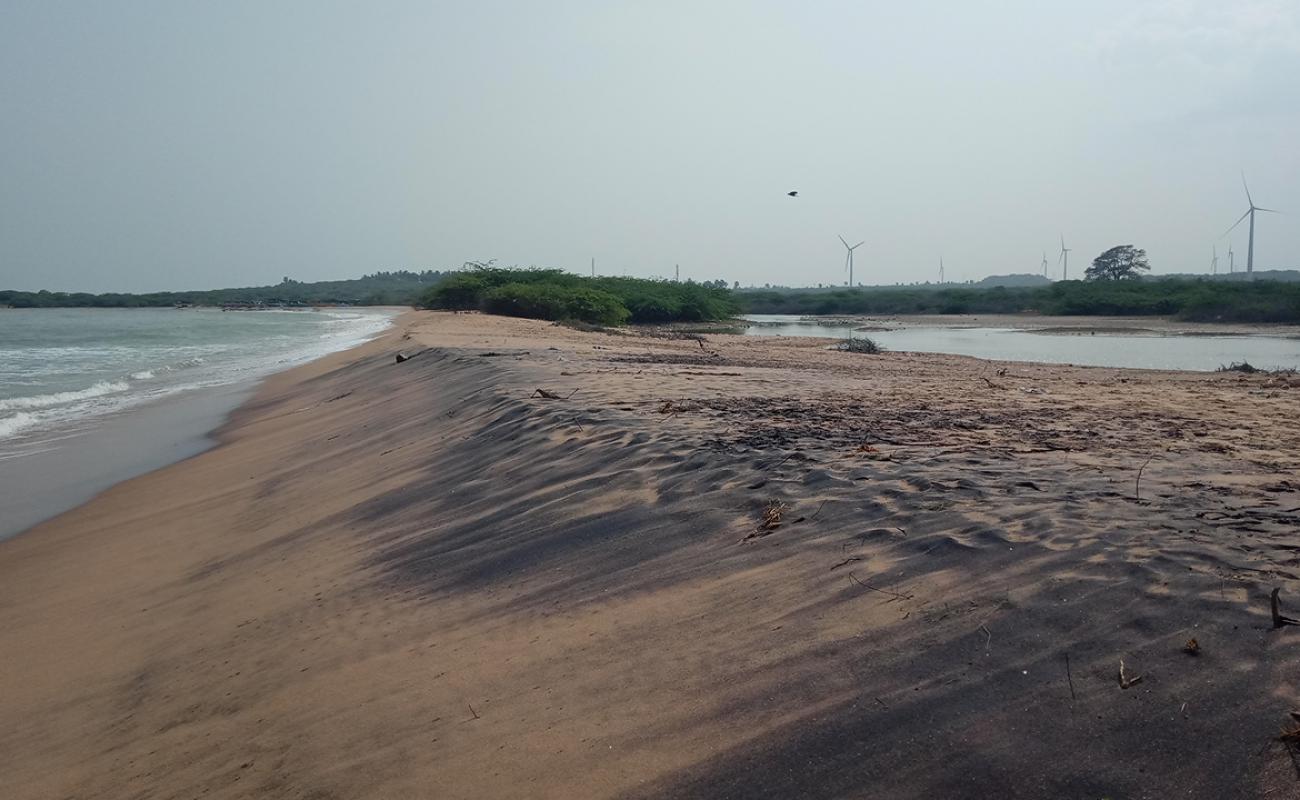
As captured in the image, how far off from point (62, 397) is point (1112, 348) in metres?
26.5

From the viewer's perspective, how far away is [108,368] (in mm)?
25453

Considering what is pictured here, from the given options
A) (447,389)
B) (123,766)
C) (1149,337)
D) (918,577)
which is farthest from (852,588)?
(1149,337)

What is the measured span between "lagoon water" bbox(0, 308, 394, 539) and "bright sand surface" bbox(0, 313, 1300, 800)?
3065 mm

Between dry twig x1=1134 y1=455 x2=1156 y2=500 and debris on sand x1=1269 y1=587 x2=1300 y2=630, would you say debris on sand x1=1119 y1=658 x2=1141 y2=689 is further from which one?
dry twig x1=1134 y1=455 x2=1156 y2=500

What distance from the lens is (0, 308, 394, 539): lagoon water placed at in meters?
10.3

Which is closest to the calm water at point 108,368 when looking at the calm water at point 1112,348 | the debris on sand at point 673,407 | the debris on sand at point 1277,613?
the debris on sand at point 673,407

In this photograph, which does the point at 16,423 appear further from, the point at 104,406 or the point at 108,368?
the point at 108,368

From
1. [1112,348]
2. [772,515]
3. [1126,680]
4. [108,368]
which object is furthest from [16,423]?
[1112,348]

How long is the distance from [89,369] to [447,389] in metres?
19.0

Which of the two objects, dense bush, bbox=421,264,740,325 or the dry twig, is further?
dense bush, bbox=421,264,740,325

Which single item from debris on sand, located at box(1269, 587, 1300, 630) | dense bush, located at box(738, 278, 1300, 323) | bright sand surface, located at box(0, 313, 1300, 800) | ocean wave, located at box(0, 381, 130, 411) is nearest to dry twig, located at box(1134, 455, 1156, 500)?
bright sand surface, located at box(0, 313, 1300, 800)

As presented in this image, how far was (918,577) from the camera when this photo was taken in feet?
12.1

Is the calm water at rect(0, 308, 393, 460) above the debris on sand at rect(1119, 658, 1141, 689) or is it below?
above

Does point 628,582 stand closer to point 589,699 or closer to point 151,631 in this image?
point 589,699
